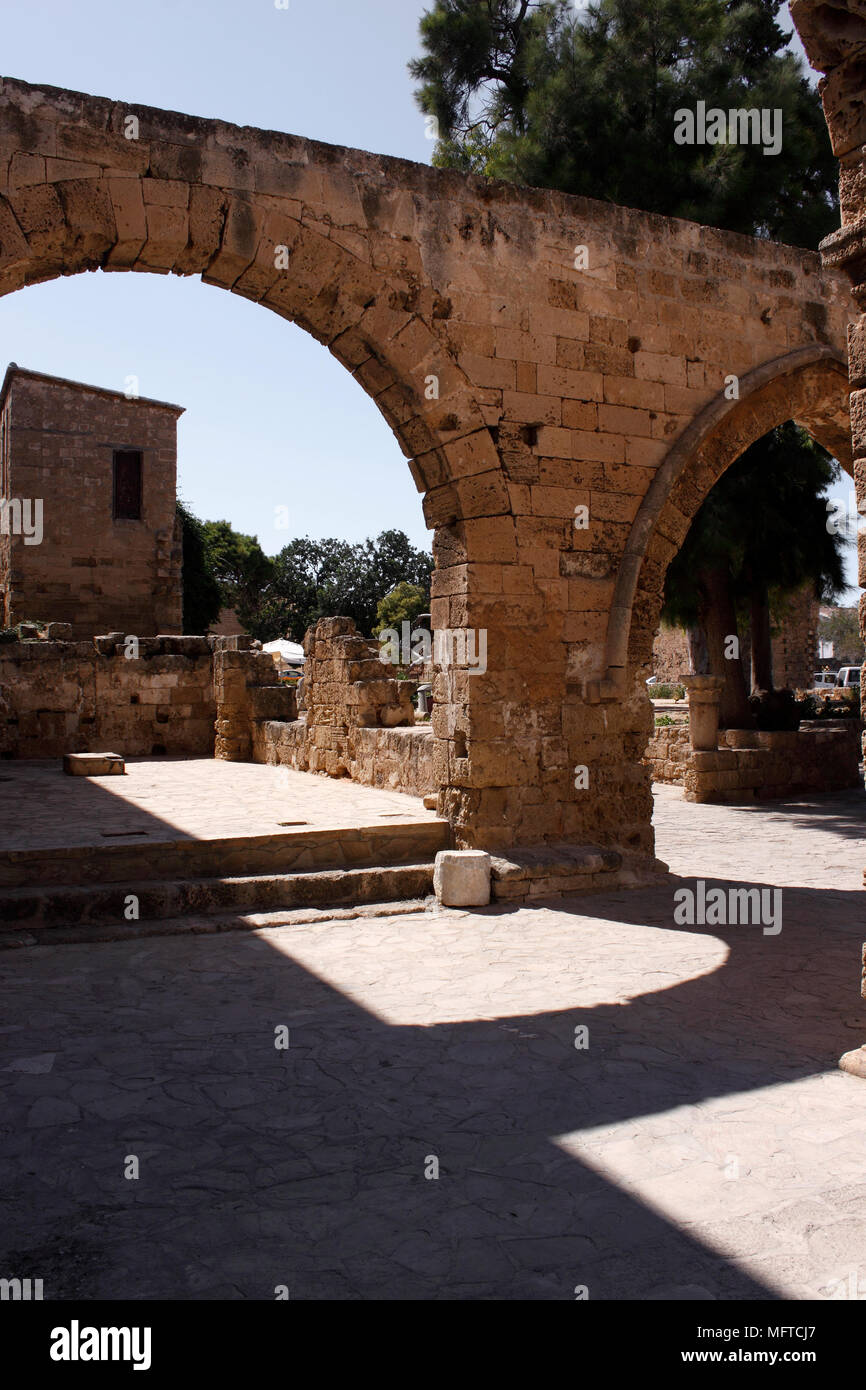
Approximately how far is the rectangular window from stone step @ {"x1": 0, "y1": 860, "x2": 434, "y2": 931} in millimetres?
17950

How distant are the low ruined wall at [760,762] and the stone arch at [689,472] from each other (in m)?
5.30

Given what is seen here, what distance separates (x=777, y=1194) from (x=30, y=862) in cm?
463

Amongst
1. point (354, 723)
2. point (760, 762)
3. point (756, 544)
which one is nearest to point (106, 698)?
point (354, 723)

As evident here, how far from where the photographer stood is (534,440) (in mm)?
7219

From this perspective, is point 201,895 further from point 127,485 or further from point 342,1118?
point 127,485

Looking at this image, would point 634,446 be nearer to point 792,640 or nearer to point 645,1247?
point 645,1247

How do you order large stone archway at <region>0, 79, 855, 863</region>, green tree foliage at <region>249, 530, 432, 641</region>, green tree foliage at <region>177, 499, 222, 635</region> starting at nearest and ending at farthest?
1. large stone archway at <region>0, 79, 855, 863</region>
2. green tree foliage at <region>177, 499, 222, 635</region>
3. green tree foliage at <region>249, 530, 432, 641</region>

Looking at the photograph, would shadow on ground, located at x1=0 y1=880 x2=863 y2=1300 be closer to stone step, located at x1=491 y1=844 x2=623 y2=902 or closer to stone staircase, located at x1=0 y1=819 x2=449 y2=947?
stone staircase, located at x1=0 y1=819 x2=449 y2=947

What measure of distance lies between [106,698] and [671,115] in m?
10.8

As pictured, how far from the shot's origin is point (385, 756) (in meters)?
10.1


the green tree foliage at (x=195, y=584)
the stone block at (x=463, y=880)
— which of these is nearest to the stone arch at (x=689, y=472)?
Answer: the stone block at (x=463, y=880)

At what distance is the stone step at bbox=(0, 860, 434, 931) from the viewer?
225 inches

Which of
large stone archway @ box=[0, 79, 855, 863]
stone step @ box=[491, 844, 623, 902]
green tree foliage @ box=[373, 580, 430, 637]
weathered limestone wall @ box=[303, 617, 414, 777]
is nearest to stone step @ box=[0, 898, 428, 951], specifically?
stone step @ box=[491, 844, 623, 902]
